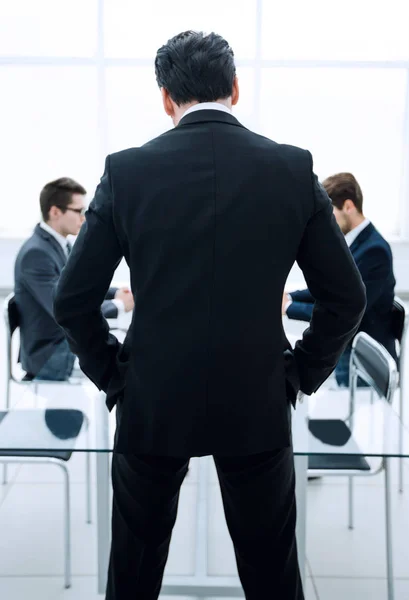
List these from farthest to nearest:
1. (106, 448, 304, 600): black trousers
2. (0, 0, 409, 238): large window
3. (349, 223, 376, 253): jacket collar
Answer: (0, 0, 409, 238): large window → (349, 223, 376, 253): jacket collar → (106, 448, 304, 600): black trousers

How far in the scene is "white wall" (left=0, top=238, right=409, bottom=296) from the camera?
6676 millimetres

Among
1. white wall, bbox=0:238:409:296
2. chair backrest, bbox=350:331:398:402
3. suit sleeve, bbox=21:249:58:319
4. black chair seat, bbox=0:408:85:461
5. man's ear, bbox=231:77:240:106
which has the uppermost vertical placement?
man's ear, bbox=231:77:240:106

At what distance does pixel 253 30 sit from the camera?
6598 millimetres

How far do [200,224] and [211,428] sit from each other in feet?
1.31

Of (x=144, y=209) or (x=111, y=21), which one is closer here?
(x=144, y=209)

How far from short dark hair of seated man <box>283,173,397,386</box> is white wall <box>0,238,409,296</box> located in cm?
363

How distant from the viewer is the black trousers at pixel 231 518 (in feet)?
4.74

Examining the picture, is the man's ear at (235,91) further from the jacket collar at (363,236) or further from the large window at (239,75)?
the large window at (239,75)

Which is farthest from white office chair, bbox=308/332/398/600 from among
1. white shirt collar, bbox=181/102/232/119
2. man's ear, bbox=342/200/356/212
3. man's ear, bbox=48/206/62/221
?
man's ear, bbox=48/206/62/221

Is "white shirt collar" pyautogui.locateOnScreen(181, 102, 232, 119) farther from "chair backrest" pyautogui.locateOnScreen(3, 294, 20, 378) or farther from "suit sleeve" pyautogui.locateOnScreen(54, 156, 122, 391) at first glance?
"chair backrest" pyautogui.locateOnScreen(3, 294, 20, 378)

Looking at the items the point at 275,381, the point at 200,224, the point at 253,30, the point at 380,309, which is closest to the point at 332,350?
the point at 275,381

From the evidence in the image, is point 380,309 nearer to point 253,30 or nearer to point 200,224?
point 200,224

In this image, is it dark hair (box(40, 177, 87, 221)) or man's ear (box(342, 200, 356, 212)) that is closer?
man's ear (box(342, 200, 356, 212))

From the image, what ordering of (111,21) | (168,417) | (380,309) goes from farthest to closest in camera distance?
(111,21), (380,309), (168,417)
